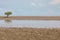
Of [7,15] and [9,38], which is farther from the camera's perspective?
[7,15]

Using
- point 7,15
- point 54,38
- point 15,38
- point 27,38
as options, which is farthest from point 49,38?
point 7,15

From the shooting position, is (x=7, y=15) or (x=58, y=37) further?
(x=7, y=15)

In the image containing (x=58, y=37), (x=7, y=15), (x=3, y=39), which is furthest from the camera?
(x=7, y=15)

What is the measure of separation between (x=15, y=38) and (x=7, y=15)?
178 feet

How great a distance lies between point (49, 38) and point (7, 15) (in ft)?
179

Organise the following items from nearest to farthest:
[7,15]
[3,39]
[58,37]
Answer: [3,39], [58,37], [7,15]

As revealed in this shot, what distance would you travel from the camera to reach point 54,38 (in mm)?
14219

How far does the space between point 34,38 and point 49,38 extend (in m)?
1.09

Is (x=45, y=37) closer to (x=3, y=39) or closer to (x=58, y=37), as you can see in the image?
(x=58, y=37)

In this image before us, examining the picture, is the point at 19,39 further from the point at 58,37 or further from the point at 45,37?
the point at 58,37

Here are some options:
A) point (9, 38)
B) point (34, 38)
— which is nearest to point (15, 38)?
point (9, 38)

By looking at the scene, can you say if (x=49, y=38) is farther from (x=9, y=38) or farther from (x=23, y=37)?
(x=9, y=38)

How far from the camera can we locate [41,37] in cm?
1455

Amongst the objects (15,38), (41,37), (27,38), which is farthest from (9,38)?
(41,37)
